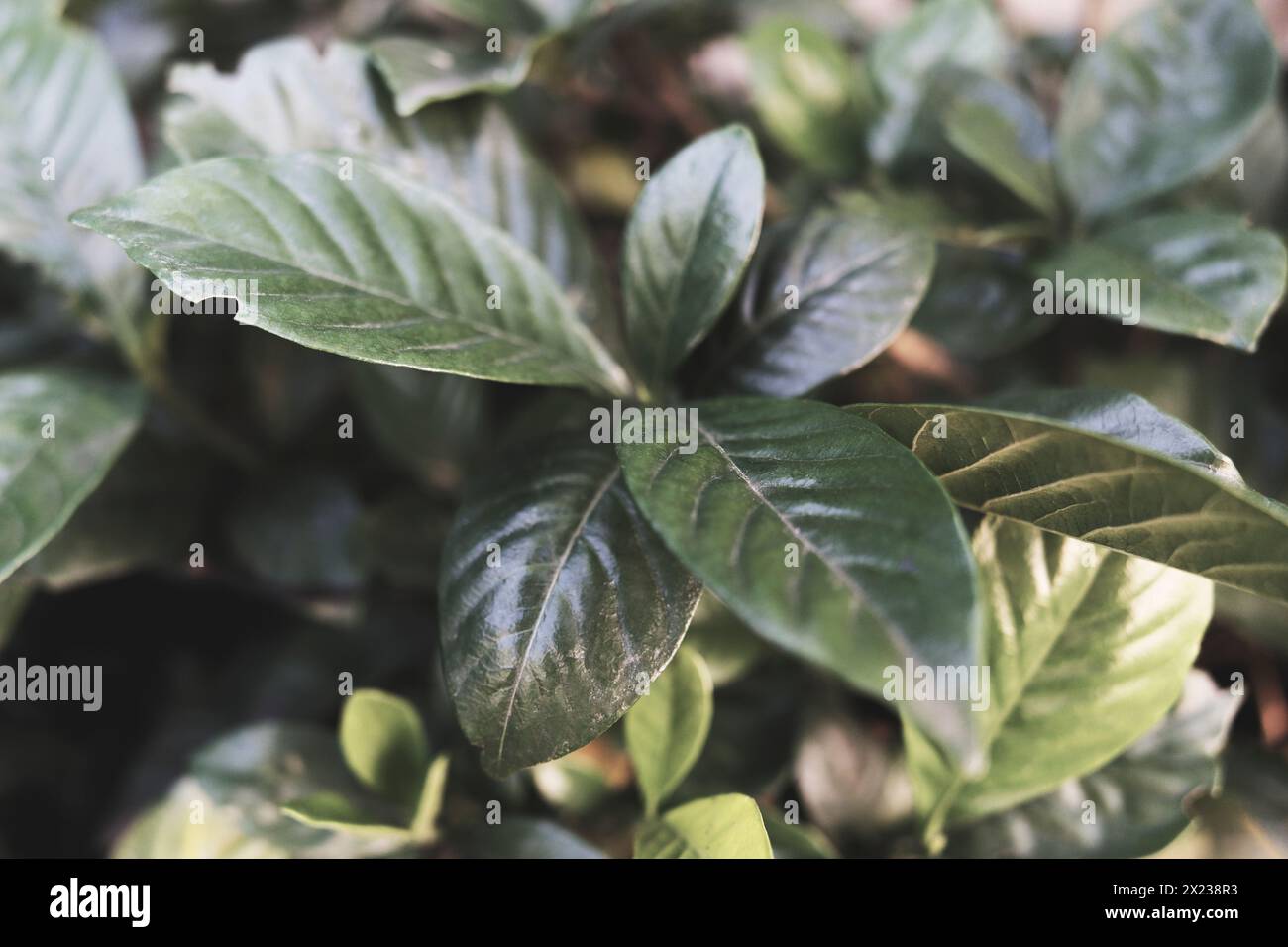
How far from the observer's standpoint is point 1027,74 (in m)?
1.09

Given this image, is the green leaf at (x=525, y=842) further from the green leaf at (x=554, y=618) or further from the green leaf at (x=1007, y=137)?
the green leaf at (x=1007, y=137)

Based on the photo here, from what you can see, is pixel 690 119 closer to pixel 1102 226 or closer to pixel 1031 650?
pixel 1102 226

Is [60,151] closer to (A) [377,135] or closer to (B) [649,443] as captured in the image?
(A) [377,135]

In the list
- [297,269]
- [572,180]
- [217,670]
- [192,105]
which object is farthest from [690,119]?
[217,670]

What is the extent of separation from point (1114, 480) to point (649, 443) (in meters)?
0.26

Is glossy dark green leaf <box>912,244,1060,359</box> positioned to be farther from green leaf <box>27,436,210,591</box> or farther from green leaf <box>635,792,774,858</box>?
green leaf <box>27,436,210,591</box>

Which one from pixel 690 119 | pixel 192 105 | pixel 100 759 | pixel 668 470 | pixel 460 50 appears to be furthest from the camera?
pixel 690 119

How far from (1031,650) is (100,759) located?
0.98m

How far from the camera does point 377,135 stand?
0.81 m

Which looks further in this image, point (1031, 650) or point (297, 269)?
point (1031, 650)

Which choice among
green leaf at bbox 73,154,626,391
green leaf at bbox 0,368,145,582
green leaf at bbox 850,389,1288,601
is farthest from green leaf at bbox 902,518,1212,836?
green leaf at bbox 0,368,145,582

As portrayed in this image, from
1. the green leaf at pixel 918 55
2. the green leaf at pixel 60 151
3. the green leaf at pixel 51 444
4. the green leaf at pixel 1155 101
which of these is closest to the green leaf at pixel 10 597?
the green leaf at pixel 51 444

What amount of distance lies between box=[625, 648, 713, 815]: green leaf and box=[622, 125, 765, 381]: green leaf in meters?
0.23

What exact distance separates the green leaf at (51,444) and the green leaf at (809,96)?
684 millimetres
